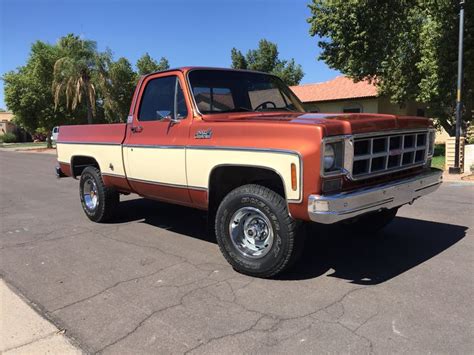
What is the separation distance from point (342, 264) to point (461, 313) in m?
1.39

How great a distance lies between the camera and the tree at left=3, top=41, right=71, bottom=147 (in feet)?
117

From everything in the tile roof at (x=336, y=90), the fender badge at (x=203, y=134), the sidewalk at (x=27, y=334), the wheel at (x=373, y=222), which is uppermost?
the tile roof at (x=336, y=90)

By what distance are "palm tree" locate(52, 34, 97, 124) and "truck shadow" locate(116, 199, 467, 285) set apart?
2747cm

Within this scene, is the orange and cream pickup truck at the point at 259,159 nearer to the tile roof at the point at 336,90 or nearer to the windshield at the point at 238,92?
the windshield at the point at 238,92

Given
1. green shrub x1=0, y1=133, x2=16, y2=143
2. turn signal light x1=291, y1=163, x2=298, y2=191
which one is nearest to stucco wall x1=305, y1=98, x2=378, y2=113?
turn signal light x1=291, y1=163, x2=298, y2=191

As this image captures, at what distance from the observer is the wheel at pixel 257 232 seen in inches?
160

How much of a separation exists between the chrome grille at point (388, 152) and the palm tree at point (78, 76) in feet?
99.0

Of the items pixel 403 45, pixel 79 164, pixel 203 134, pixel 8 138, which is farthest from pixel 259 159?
pixel 8 138

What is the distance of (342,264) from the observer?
15.6 ft

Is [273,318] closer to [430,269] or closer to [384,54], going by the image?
[430,269]

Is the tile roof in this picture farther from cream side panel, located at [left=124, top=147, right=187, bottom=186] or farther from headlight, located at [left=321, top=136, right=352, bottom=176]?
headlight, located at [left=321, top=136, right=352, bottom=176]

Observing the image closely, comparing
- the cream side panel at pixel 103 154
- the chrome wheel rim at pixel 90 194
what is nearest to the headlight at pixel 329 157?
the cream side panel at pixel 103 154

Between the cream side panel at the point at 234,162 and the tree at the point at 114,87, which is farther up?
the tree at the point at 114,87

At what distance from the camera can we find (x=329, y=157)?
3.80 m
